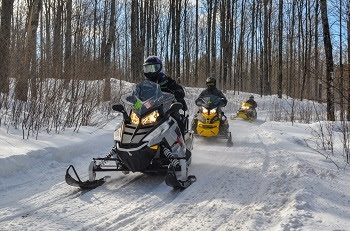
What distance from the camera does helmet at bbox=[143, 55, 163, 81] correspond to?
5.90 metres

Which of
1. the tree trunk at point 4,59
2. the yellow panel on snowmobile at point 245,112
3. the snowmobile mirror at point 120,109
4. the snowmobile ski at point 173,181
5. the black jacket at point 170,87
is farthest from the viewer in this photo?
the yellow panel on snowmobile at point 245,112

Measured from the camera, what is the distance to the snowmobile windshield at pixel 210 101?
9219 millimetres

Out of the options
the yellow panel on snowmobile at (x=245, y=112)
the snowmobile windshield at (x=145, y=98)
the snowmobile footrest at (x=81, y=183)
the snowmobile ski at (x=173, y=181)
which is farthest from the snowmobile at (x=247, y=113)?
the snowmobile footrest at (x=81, y=183)

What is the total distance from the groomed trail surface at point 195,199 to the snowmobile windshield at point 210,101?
9.24ft

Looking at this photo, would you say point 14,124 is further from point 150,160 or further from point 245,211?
point 245,211

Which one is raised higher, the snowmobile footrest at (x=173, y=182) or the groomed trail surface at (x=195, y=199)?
the snowmobile footrest at (x=173, y=182)

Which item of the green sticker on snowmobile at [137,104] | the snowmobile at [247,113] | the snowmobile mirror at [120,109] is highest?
the green sticker on snowmobile at [137,104]

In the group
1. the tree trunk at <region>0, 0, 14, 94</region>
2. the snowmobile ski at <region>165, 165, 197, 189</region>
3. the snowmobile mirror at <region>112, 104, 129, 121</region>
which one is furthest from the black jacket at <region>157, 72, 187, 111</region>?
the tree trunk at <region>0, 0, 14, 94</region>

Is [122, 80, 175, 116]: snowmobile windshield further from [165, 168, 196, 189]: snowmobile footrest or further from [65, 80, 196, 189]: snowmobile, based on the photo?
[165, 168, 196, 189]: snowmobile footrest

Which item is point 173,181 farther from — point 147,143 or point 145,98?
point 145,98

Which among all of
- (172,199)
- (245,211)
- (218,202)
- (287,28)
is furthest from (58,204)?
(287,28)

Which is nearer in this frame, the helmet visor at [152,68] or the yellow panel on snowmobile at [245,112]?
the helmet visor at [152,68]

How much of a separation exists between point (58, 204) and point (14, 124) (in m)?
3.92

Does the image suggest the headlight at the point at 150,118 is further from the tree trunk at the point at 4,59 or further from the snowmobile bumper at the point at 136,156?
the tree trunk at the point at 4,59
